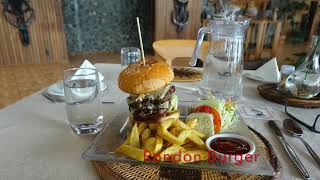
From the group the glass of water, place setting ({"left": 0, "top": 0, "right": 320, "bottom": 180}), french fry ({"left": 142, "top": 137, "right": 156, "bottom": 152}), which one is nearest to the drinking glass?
place setting ({"left": 0, "top": 0, "right": 320, "bottom": 180})

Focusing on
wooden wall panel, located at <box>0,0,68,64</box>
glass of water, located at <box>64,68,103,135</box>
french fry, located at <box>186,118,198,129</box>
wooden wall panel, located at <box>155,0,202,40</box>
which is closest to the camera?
french fry, located at <box>186,118,198,129</box>

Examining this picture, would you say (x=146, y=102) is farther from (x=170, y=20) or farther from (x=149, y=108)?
(x=170, y=20)

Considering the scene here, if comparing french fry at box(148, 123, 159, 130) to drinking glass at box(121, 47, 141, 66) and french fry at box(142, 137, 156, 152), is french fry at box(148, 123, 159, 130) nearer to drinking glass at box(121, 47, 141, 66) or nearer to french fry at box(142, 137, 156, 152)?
french fry at box(142, 137, 156, 152)

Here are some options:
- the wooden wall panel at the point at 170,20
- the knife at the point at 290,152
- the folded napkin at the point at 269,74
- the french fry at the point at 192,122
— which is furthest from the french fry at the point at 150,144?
the wooden wall panel at the point at 170,20

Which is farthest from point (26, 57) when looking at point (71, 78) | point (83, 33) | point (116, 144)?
point (116, 144)

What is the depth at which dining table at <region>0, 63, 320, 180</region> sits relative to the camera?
57 cm

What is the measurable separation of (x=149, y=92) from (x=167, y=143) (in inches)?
6.8

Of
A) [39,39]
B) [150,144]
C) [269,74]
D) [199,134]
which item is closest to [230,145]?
[199,134]

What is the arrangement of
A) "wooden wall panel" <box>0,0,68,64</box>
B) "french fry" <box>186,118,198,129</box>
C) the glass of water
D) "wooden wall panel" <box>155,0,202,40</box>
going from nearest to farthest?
1. "french fry" <box>186,118,198,129</box>
2. the glass of water
3. "wooden wall panel" <box>0,0,68,64</box>
4. "wooden wall panel" <box>155,0,202,40</box>

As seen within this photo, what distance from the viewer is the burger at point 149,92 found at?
26.4 inches

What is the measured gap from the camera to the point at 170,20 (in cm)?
382

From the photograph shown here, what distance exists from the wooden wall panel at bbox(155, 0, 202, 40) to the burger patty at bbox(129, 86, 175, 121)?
325 cm

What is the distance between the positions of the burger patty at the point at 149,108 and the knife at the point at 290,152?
0.33 metres

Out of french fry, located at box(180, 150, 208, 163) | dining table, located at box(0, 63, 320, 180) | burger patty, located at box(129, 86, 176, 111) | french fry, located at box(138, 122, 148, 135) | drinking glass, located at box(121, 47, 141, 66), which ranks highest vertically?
drinking glass, located at box(121, 47, 141, 66)
